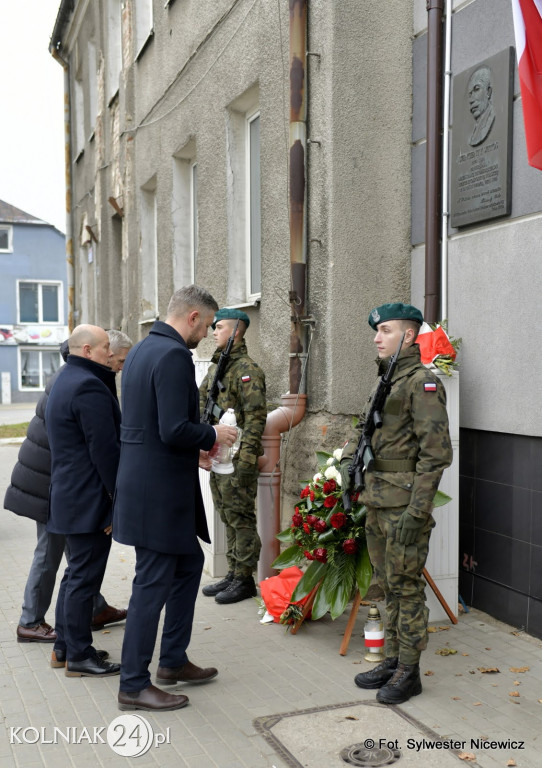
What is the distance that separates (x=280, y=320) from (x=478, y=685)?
348cm

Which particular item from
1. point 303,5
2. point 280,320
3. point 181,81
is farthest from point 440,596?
point 181,81

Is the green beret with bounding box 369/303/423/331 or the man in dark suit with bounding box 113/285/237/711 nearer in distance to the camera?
the man in dark suit with bounding box 113/285/237/711

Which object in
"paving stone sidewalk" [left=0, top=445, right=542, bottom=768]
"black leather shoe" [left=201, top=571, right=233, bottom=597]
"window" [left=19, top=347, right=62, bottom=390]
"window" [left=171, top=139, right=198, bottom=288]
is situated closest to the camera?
"paving stone sidewalk" [left=0, top=445, right=542, bottom=768]

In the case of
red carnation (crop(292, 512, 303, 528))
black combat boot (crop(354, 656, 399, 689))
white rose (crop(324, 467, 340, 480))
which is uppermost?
white rose (crop(324, 467, 340, 480))

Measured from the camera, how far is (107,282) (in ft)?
47.3

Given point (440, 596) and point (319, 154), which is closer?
point (440, 596)

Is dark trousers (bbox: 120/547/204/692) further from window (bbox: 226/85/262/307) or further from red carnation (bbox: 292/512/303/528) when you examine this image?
window (bbox: 226/85/262/307)

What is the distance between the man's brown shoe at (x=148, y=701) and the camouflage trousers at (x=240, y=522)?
1.94 m

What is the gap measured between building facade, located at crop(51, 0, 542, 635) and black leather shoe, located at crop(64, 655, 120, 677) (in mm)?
2361

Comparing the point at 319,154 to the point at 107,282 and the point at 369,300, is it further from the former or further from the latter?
the point at 107,282

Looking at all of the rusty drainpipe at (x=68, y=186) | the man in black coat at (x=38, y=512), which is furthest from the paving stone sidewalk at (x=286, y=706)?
the rusty drainpipe at (x=68, y=186)

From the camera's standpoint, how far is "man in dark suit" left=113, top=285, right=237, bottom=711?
367 centimetres

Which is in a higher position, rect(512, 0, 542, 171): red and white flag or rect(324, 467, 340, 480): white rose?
rect(512, 0, 542, 171): red and white flag

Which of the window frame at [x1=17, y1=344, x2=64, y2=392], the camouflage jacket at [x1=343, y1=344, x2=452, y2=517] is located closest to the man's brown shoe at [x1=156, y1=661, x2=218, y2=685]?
the camouflage jacket at [x1=343, y1=344, x2=452, y2=517]
